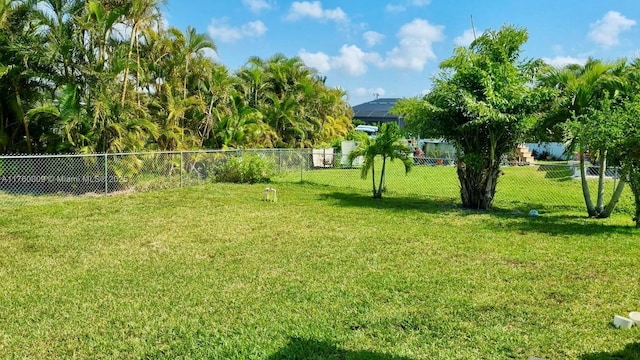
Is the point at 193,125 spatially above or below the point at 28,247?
above

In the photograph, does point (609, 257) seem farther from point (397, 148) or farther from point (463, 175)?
point (397, 148)

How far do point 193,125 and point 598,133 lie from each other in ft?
40.2

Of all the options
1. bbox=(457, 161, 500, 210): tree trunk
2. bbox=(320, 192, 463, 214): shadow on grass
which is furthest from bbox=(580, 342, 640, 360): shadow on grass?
bbox=(457, 161, 500, 210): tree trunk

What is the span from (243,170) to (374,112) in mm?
43802

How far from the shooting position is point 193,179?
1319 cm

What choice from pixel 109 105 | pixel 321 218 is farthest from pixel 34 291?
pixel 109 105

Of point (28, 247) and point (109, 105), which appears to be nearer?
point (28, 247)

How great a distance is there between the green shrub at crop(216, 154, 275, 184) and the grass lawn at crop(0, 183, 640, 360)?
18.7 feet

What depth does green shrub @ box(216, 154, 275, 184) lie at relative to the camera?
13875 millimetres

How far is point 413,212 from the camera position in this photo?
891cm

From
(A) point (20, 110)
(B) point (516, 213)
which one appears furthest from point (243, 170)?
(B) point (516, 213)

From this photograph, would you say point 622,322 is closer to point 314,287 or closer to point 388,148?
point 314,287

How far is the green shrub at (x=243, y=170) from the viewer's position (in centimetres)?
1388

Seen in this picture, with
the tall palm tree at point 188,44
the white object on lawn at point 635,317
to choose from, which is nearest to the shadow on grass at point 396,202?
the white object on lawn at point 635,317
